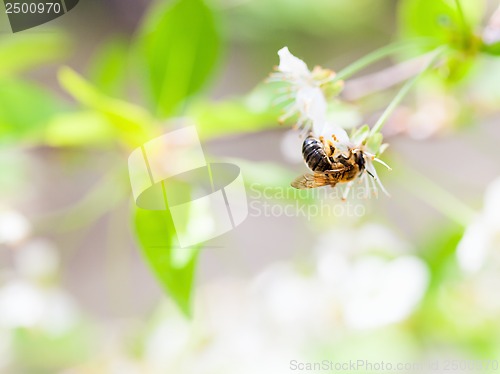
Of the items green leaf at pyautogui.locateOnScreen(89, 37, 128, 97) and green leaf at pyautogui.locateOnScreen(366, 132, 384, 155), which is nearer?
green leaf at pyautogui.locateOnScreen(366, 132, 384, 155)

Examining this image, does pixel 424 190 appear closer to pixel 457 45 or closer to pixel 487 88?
pixel 487 88

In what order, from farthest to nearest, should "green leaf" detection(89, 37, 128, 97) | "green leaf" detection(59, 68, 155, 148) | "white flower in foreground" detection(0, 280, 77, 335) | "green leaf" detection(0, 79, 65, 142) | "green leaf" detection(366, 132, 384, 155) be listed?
"white flower in foreground" detection(0, 280, 77, 335) → "green leaf" detection(89, 37, 128, 97) → "green leaf" detection(0, 79, 65, 142) → "green leaf" detection(59, 68, 155, 148) → "green leaf" detection(366, 132, 384, 155)

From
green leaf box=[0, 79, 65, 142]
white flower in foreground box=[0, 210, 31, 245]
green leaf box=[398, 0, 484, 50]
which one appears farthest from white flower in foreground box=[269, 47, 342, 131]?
white flower in foreground box=[0, 210, 31, 245]

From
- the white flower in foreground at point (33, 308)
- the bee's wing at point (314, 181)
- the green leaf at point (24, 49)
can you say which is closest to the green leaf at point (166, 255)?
the bee's wing at point (314, 181)

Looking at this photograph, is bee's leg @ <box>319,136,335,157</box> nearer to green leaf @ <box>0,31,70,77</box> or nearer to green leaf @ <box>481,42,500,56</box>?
green leaf @ <box>481,42,500,56</box>

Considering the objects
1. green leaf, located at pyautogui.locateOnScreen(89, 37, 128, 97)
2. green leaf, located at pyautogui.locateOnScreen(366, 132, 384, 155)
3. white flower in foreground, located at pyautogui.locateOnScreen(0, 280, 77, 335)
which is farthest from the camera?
white flower in foreground, located at pyautogui.locateOnScreen(0, 280, 77, 335)

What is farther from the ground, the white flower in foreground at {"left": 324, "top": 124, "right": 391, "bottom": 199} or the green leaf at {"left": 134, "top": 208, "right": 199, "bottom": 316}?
the white flower in foreground at {"left": 324, "top": 124, "right": 391, "bottom": 199}

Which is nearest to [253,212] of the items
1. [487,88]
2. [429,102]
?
[429,102]
